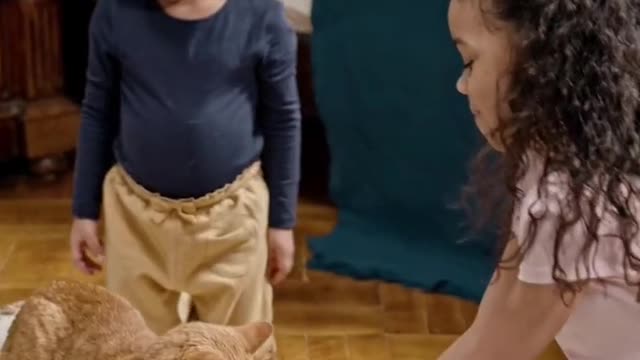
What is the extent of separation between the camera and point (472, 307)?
Result: 1.83 metres

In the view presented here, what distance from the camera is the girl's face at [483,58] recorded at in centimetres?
86

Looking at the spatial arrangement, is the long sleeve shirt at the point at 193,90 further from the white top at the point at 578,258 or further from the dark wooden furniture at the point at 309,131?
the dark wooden furniture at the point at 309,131

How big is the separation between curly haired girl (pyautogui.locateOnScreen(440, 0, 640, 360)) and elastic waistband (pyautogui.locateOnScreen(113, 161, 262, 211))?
469mm

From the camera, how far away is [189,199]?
4.33ft

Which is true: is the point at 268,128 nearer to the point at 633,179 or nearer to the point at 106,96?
the point at 106,96

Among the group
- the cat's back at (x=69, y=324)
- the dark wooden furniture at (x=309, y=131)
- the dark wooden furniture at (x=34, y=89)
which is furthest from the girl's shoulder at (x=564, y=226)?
the dark wooden furniture at (x=34, y=89)

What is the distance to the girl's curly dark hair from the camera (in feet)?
2.77

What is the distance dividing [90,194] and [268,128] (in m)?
0.22

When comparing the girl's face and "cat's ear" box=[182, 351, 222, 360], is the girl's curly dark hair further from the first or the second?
"cat's ear" box=[182, 351, 222, 360]

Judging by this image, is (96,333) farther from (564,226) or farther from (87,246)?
(564,226)

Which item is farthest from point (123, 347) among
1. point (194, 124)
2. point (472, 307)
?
point (472, 307)

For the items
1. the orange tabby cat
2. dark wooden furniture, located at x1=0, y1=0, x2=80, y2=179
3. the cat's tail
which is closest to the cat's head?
the orange tabby cat

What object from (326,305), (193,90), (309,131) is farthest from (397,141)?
(193,90)

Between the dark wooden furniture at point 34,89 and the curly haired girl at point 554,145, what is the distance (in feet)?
4.54
